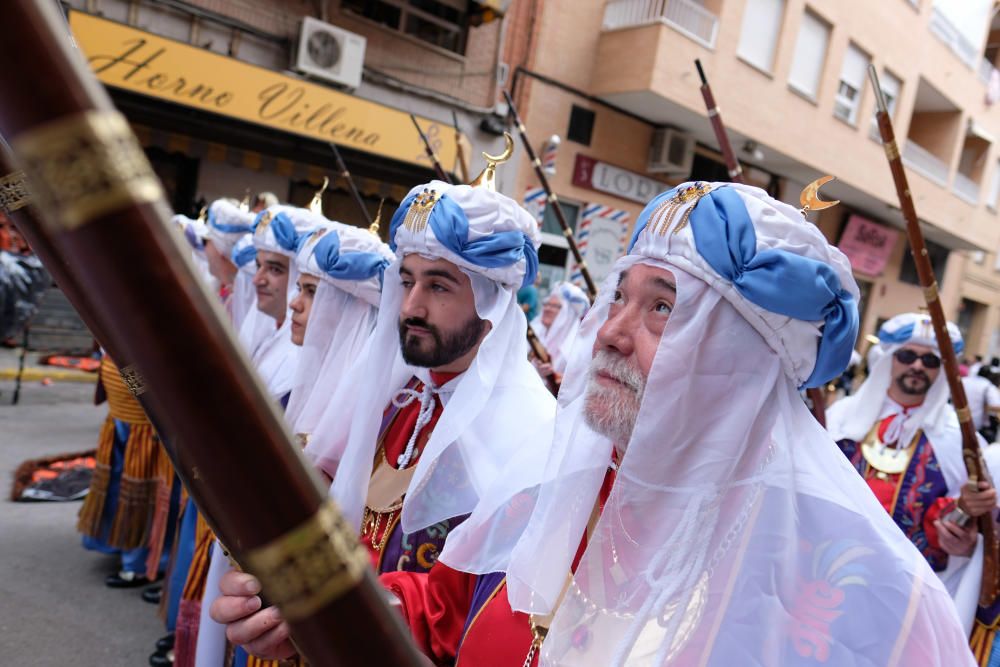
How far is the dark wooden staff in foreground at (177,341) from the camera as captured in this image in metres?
0.43

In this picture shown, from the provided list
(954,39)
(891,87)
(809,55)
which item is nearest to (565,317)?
(809,55)

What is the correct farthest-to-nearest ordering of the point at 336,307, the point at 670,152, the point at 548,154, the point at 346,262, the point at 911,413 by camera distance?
the point at 670,152
the point at 548,154
the point at 911,413
the point at 336,307
the point at 346,262

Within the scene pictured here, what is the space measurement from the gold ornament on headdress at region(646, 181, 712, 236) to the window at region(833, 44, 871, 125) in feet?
53.5

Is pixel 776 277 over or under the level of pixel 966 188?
under

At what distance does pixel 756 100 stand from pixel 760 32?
4.60 feet

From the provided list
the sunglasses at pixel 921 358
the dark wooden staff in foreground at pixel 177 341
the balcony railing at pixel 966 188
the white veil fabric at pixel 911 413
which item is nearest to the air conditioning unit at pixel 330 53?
the white veil fabric at pixel 911 413

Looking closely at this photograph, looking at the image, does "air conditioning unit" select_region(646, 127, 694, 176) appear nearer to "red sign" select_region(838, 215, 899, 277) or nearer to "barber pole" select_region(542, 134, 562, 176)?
"barber pole" select_region(542, 134, 562, 176)

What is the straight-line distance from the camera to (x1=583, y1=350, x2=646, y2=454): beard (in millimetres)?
1563

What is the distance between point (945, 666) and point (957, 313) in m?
29.3

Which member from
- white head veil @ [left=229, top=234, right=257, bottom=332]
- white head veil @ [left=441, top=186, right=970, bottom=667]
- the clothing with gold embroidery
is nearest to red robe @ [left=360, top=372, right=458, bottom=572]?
white head veil @ [left=441, top=186, right=970, bottom=667]

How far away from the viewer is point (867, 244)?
19.4m

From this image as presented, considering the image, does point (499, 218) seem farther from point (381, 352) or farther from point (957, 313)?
point (957, 313)

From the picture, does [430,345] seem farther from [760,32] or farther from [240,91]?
[760,32]

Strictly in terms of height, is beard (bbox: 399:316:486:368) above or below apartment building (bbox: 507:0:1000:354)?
below
